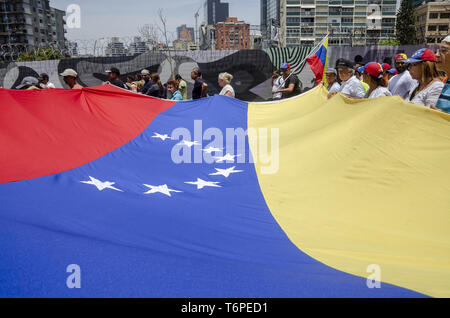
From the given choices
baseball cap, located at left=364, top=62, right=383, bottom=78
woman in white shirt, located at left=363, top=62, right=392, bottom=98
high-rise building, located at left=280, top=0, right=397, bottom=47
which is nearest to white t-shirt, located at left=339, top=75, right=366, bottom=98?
woman in white shirt, located at left=363, top=62, right=392, bottom=98

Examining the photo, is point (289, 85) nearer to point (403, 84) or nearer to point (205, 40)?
→ point (403, 84)

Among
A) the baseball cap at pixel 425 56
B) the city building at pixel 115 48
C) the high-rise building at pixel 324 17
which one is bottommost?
the baseball cap at pixel 425 56

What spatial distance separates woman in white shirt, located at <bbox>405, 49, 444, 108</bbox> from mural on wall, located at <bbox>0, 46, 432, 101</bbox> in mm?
9956

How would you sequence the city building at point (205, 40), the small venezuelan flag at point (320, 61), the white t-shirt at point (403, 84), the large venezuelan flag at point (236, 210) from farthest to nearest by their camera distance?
1. the city building at point (205, 40)
2. the small venezuelan flag at point (320, 61)
3. the white t-shirt at point (403, 84)
4. the large venezuelan flag at point (236, 210)

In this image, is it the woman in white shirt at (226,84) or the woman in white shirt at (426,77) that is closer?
the woman in white shirt at (426,77)

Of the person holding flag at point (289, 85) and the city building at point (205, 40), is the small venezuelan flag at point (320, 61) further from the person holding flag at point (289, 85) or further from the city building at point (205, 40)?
the city building at point (205, 40)

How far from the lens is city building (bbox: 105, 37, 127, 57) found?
14.5 meters

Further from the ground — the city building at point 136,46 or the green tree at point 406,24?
the green tree at point 406,24

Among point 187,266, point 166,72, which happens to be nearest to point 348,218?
point 187,266

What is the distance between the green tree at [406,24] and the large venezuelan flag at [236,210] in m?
68.9

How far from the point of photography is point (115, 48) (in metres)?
14.4

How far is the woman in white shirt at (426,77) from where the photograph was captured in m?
3.13

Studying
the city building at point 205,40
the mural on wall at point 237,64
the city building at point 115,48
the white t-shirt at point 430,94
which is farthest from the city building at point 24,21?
the white t-shirt at point 430,94
